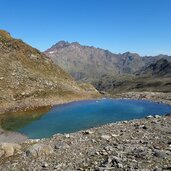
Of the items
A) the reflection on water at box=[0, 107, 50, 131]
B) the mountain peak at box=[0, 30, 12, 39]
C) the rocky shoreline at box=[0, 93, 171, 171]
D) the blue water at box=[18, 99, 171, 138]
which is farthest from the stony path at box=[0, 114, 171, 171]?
the mountain peak at box=[0, 30, 12, 39]

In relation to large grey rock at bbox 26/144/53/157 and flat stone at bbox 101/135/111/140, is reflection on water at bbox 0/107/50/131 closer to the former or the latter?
flat stone at bbox 101/135/111/140

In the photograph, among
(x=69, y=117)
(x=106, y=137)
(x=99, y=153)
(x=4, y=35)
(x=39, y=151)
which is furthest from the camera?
(x=4, y=35)

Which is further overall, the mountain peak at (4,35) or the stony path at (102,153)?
the mountain peak at (4,35)

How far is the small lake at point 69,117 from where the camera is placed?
173 feet

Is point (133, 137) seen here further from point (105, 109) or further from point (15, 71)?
point (15, 71)

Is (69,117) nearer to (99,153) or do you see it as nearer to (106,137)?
(106,137)


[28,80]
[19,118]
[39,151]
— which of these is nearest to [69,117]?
[19,118]

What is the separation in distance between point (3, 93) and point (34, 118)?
18646 millimetres

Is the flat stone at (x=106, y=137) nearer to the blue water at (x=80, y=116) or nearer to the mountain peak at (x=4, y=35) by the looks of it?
the blue water at (x=80, y=116)

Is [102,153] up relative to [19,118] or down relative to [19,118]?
up

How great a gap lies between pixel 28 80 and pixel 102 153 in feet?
219

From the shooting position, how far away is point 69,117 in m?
63.1

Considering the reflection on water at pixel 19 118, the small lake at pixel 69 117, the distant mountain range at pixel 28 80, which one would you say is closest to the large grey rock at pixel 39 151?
the small lake at pixel 69 117

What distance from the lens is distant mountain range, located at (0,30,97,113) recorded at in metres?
80.4
